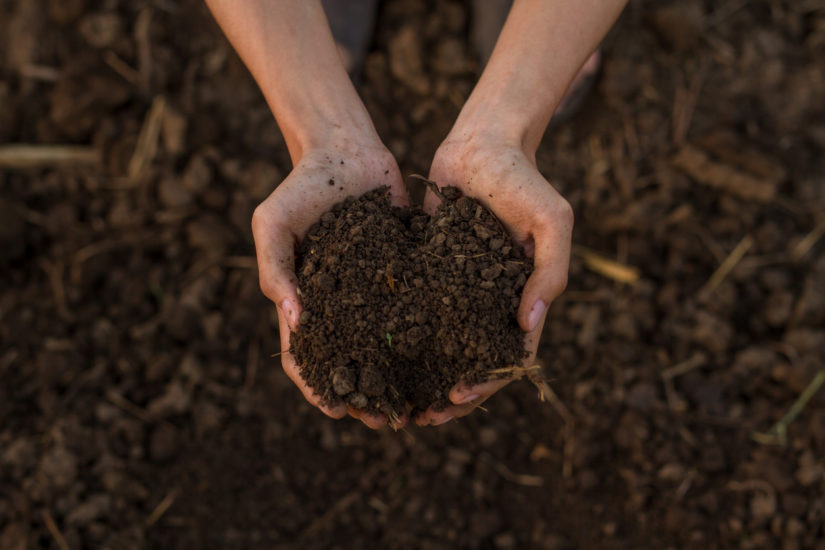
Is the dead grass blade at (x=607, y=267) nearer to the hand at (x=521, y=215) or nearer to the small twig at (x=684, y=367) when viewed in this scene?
the small twig at (x=684, y=367)

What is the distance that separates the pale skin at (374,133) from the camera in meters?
1.71

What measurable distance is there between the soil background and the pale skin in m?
0.67

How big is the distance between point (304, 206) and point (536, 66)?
725 millimetres

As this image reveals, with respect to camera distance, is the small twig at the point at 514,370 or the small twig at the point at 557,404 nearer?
the small twig at the point at 514,370

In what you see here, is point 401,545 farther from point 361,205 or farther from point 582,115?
point 582,115

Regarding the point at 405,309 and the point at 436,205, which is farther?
the point at 436,205

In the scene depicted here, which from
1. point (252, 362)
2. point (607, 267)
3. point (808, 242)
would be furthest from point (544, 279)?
point (808, 242)

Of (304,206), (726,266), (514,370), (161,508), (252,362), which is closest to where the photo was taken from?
(514,370)

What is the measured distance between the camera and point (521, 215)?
173cm

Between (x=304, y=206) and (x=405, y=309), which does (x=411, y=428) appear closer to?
(x=405, y=309)

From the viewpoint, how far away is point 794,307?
2504mm

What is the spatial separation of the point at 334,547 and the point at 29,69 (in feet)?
7.44

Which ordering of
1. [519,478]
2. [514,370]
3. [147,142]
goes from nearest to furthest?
1. [514,370]
2. [519,478]
3. [147,142]

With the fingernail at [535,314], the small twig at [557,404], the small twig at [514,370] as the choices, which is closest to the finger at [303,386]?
the small twig at [514,370]
